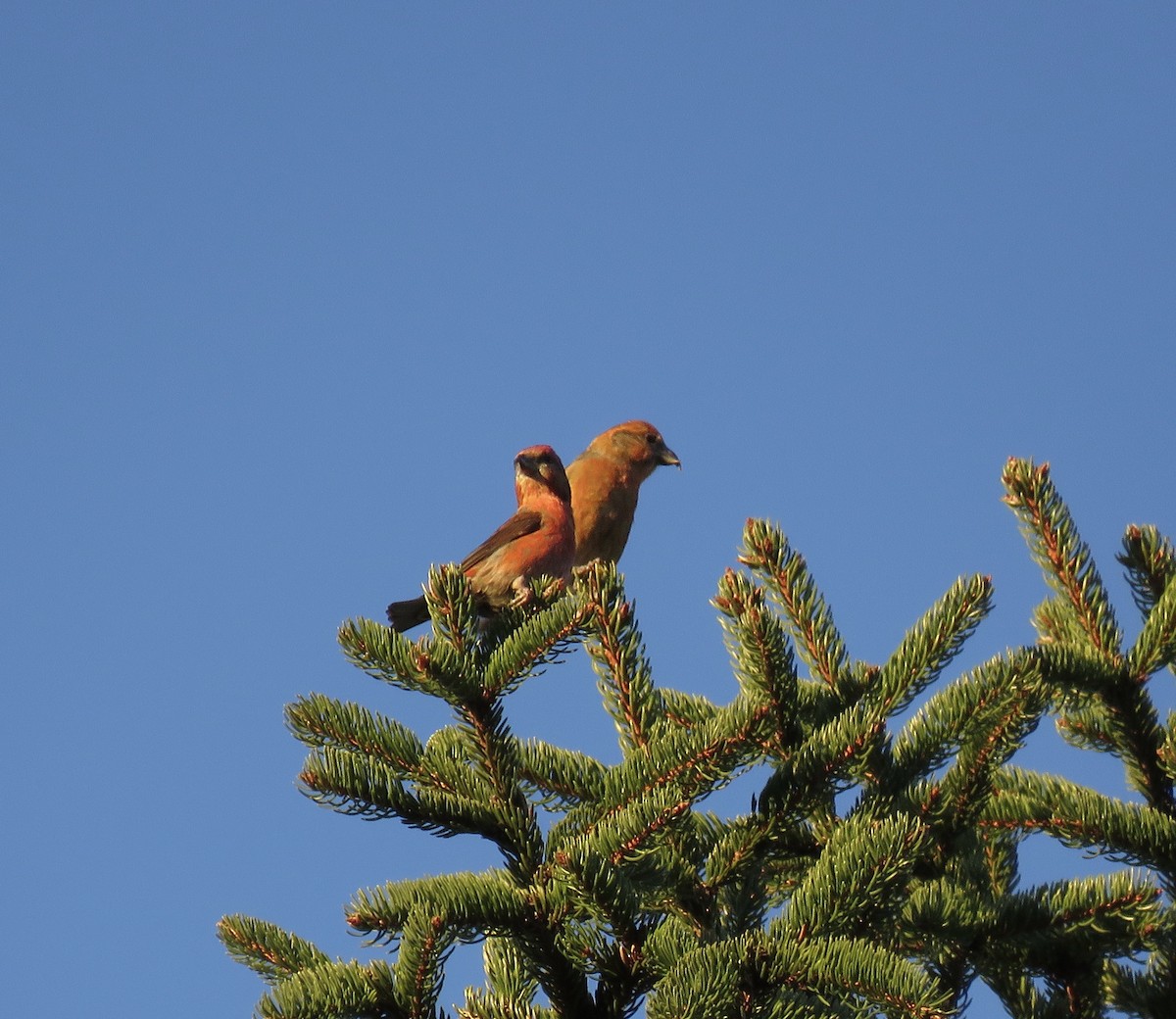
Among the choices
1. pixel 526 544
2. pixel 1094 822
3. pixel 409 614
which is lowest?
pixel 1094 822

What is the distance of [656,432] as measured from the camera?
8445mm

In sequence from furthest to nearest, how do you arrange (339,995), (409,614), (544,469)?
(544,469)
(409,614)
(339,995)

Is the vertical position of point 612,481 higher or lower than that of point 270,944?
higher

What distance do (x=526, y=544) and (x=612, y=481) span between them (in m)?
2.44

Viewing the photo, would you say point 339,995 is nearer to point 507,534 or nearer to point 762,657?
point 762,657

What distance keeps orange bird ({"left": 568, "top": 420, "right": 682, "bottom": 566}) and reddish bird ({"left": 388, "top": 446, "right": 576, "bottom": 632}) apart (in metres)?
1.34

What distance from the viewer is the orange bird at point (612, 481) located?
7746mm

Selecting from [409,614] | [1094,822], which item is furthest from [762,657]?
[409,614]

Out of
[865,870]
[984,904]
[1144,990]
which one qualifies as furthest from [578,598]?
[1144,990]

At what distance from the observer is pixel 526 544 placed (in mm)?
5527

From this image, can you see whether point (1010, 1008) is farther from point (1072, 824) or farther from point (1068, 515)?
point (1068, 515)

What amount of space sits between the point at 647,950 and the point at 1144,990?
3.54ft

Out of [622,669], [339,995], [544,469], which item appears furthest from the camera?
[544,469]

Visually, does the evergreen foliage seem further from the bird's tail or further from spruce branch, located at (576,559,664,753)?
the bird's tail
